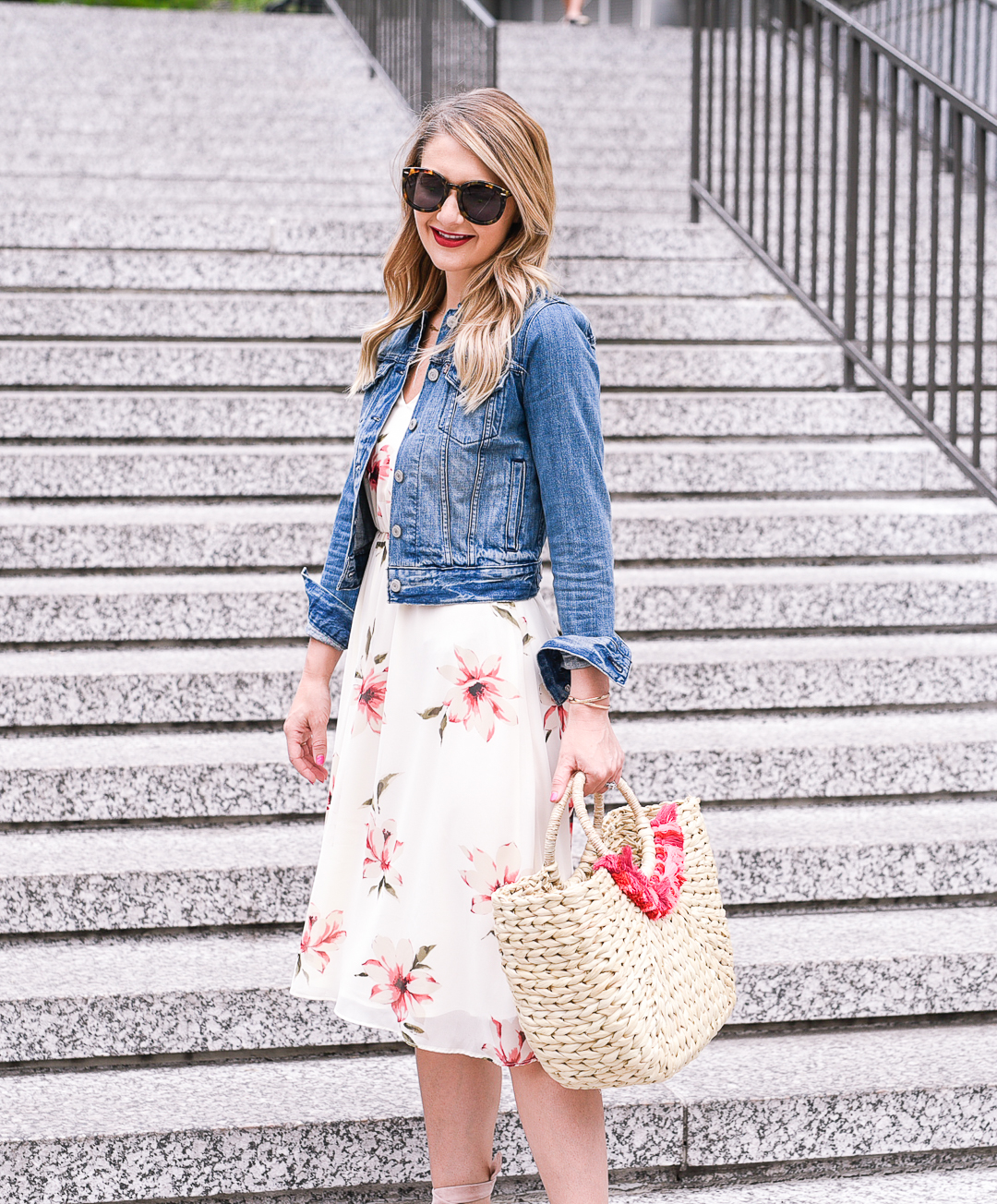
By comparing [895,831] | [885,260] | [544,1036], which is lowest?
[895,831]

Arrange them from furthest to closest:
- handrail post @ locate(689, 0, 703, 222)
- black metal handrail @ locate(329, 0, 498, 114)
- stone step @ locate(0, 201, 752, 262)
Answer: black metal handrail @ locate(329, 0, 498, 114) → handrail post @ locate(689, 0, 703, 222) → stone step @ locate(0, 201, 752, 262)

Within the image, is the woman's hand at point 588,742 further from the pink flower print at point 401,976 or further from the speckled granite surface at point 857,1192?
the speckled granite surface at point 857,1192

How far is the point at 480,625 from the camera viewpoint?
171cm

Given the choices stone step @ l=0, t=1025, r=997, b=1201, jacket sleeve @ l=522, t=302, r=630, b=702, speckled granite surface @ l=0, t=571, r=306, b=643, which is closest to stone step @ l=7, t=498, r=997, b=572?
speckled granite surface @ l=0, t=571, r=306, b=643

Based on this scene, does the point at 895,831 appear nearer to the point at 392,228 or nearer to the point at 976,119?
the point at 976,119

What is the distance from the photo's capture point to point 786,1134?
90.4 inches

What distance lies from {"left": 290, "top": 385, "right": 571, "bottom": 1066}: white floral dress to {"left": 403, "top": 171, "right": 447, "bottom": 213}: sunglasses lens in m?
0.28

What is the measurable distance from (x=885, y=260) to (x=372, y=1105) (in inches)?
163

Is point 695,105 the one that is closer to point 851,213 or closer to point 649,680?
point 851,213

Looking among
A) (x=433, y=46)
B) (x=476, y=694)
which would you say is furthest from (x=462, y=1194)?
(x=433, y=46)

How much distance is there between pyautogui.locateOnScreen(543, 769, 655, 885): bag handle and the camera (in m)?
1.60

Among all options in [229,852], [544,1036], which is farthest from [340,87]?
[544,1036]

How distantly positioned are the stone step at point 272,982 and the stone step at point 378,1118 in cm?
7

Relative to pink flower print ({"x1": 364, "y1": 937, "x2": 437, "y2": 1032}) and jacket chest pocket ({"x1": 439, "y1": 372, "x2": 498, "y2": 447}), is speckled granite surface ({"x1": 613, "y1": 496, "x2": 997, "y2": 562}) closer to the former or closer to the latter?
jacket chest pocket ({"x1": 439, "y1": 372, "x2": 498, "y2": 447})
